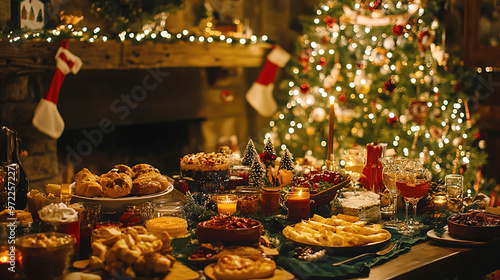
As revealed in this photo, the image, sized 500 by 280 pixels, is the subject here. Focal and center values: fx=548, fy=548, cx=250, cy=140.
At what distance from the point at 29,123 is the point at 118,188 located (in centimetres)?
219

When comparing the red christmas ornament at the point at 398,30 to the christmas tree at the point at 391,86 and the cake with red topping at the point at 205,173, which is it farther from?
the cake with red topping at the point at 205,173

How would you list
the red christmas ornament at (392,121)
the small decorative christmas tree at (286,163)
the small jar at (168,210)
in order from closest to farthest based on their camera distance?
the small jar at (168,210) < the small decorative christmas tree at (286,163) < the red christmas ornament at (392,121)

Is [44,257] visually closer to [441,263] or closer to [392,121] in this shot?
[441,263]

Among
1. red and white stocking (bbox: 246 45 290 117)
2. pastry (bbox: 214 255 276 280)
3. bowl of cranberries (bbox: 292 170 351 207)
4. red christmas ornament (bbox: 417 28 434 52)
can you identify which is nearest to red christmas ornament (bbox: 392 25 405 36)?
red christmas ornament (bbox: 417 28 434 52)

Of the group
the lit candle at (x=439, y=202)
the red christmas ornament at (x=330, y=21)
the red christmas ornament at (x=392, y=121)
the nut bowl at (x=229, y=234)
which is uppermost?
the red christmas ornament at (x=330, y=21)

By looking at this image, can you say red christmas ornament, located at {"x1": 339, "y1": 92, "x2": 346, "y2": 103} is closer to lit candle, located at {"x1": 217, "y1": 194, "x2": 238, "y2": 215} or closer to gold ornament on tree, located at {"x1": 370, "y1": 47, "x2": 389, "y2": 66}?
gold ornament on tree, located at {"x1": 370, "y1": 47, "x2": 389, "y2": 66}

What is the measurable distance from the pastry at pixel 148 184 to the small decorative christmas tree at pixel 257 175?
0.40m

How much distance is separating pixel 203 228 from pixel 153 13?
9.00 ft

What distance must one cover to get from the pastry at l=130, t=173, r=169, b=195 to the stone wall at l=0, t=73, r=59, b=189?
191cm

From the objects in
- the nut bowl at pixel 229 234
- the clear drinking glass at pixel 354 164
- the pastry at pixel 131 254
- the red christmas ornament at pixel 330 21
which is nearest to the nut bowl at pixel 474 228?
the clear drinking glass at pixel 354 164

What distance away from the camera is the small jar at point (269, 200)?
6.75ft

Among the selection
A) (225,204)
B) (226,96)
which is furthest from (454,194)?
(226,96)

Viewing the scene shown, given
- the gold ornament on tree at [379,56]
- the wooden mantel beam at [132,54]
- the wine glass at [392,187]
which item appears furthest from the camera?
the gold ornament on tree at [379,56]

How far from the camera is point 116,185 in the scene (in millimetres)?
1984
